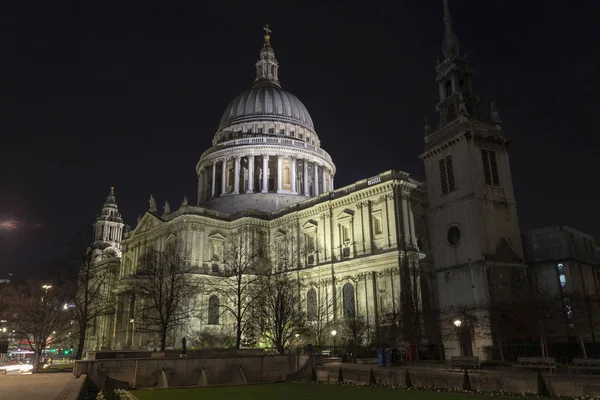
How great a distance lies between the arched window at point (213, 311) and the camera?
208 ft

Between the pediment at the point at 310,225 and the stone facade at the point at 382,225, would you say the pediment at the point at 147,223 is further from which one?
the pediment at the point at 310,225

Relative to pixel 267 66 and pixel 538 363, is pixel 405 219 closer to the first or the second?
pixel 538 363

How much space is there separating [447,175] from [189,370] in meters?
32.0

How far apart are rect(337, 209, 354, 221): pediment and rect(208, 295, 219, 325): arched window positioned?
20.0 m

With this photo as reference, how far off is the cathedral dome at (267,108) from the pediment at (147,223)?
87.6 ft

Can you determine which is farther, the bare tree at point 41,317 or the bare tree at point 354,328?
the bare tree at point 354,328

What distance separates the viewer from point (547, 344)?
3428 centimetres

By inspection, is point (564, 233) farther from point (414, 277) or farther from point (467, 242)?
point (414, 277)

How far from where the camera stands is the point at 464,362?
30703 mm

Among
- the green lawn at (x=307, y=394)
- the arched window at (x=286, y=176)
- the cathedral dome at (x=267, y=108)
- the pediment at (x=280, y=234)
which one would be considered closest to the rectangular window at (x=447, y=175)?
the pediment at (x=280, y=234)

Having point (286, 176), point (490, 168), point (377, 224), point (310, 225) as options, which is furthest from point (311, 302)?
point (286, 176)

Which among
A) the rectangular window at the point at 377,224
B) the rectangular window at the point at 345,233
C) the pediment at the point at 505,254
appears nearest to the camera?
the pediment at the point at 505,254

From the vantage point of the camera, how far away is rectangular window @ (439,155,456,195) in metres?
48.5

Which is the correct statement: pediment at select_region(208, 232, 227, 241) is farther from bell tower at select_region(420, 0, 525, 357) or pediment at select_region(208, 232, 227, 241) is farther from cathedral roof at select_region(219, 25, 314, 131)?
bell tower at select_region(420, 0, 525, 357)
